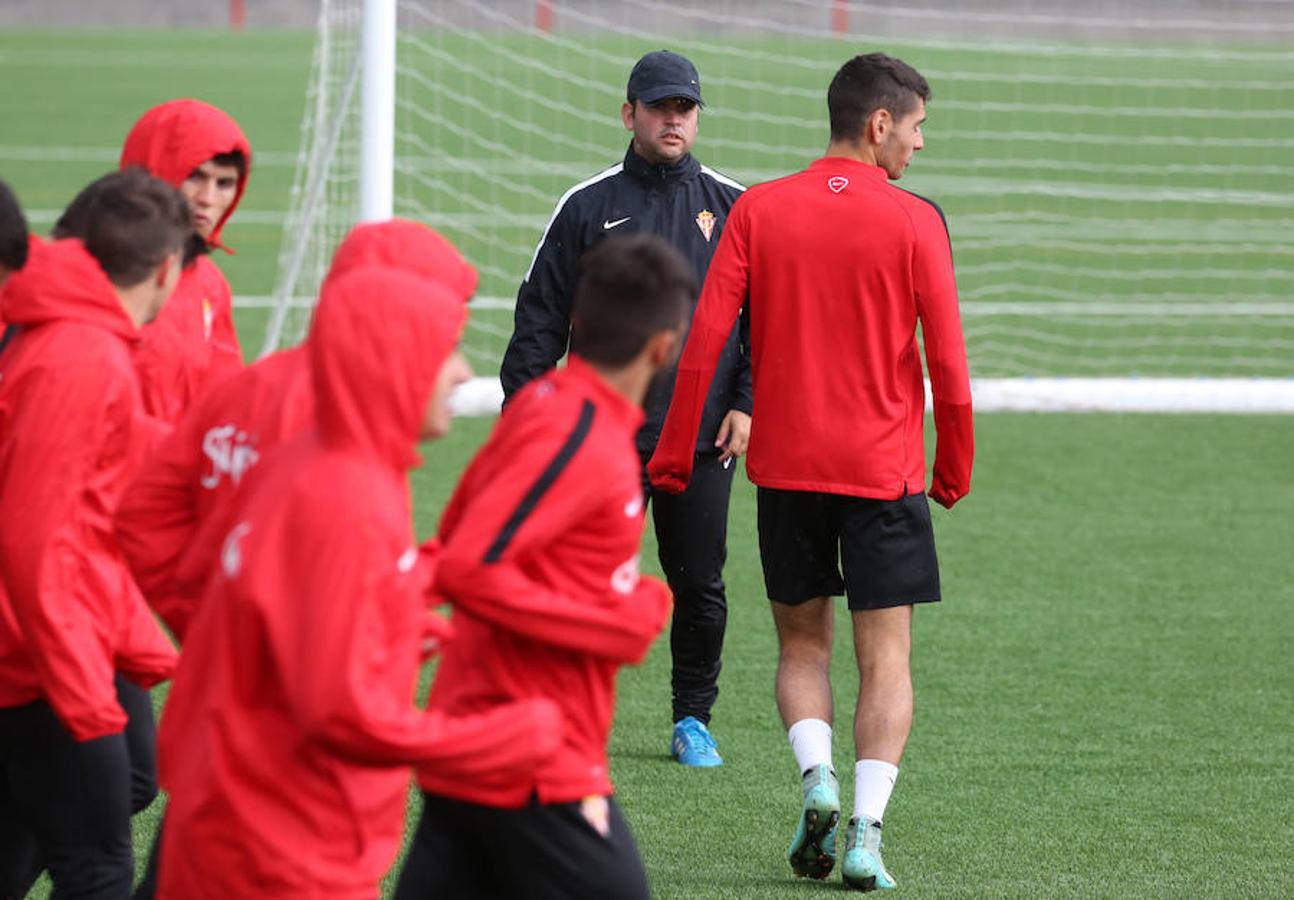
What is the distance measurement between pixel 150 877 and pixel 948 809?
257 cm

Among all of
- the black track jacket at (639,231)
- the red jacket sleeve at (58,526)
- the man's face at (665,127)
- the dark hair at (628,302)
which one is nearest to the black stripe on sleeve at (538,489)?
the dark hair at (628,302)

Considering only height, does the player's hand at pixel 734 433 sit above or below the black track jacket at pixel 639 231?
below

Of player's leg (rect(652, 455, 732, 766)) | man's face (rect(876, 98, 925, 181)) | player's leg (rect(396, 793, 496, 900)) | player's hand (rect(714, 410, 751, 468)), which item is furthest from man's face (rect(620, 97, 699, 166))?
player's leg (rect(396, 793, 496, 900))

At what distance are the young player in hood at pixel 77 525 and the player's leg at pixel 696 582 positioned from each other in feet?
7.64

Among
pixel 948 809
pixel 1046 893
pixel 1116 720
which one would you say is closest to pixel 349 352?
pixel 1046 893

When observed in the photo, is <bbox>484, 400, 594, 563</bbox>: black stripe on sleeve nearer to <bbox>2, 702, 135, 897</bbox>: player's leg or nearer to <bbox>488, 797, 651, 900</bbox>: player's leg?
<bbox>488, 797, 651, 900</bbox>: player's leg

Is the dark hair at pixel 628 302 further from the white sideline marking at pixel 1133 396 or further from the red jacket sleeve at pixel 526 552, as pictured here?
the white sideline marking at pixel 1133 396

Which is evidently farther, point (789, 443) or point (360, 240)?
point (789, 443)

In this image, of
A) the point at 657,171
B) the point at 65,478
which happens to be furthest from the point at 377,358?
the point at 657,171

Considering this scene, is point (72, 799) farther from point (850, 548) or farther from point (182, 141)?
point (850, 548)

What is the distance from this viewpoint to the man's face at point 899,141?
471 cm

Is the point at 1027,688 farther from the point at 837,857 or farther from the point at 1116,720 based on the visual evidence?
the point at 837,857

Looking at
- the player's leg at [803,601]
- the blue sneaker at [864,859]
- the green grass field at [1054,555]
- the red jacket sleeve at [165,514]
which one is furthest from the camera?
the green grass field at [1054,555]

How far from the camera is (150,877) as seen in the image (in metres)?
3.26
